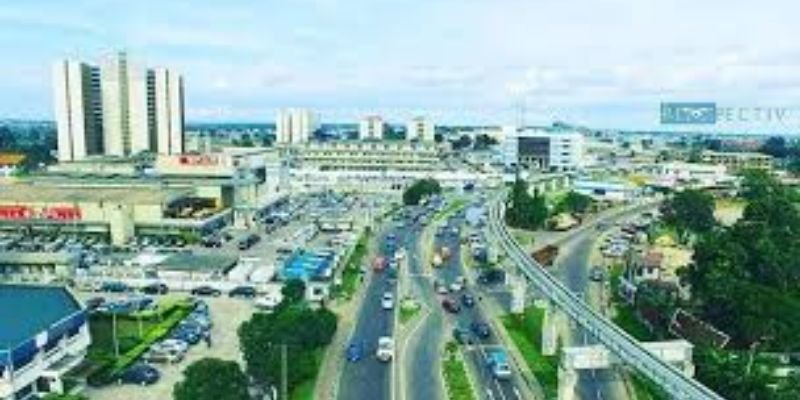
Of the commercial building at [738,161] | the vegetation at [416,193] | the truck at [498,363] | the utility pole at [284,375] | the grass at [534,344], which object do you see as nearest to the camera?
the utility pole at [284,375]

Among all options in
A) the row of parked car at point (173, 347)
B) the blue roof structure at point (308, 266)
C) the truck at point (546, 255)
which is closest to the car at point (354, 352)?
the row of parked car at point (173, 347)

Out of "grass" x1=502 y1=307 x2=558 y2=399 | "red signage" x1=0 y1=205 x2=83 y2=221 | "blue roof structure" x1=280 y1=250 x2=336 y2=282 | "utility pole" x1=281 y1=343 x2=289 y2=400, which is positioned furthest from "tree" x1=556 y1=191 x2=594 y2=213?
"utility pole" x1=281 y1=343 x2=289 y2=400

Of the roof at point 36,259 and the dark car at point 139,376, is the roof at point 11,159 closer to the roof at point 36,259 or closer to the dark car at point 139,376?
the roof at point 36,259

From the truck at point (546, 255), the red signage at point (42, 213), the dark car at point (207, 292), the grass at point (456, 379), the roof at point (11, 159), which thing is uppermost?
the roof at point (11, 159)

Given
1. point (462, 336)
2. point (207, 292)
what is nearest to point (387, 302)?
point (462, 336)

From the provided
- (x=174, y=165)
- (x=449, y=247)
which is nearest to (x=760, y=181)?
(x=449, y=247)

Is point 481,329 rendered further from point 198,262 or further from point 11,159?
point 11,159
